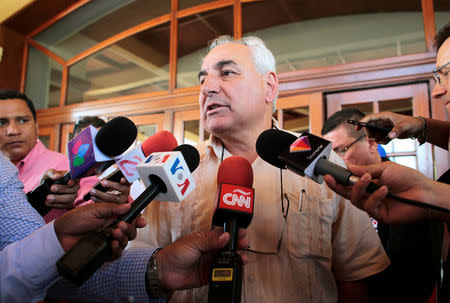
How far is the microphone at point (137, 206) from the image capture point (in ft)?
2.26

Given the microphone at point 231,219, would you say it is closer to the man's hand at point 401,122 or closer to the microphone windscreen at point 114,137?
the microphone windscreen at point 114,137

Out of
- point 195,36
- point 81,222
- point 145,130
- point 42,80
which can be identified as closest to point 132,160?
point 81,222

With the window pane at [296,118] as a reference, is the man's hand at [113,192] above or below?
below

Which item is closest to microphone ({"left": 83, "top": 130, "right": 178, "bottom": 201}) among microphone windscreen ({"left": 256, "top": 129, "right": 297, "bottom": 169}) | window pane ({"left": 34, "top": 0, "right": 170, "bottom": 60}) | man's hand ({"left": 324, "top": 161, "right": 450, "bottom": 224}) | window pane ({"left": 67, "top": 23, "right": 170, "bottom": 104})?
microphone windscreen ({"left": 256, "top": 129, "right": 297, "bottom": 169})

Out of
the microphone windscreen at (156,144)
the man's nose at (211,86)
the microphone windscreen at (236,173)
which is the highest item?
the man's nose at (211,86)

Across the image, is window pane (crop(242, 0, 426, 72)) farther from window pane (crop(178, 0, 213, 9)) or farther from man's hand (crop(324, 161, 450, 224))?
man's hand (crop(324, 161, 450, 224))

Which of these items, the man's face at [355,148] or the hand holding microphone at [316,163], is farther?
the man's face at [355,148]

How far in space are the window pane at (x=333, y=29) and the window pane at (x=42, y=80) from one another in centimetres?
292

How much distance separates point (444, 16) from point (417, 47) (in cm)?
31

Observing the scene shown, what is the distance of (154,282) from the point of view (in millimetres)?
1082

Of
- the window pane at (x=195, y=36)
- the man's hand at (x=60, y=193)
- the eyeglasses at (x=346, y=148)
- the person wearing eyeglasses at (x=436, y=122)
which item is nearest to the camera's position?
the man's hand at (x=60, y=193)

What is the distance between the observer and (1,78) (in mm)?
4734

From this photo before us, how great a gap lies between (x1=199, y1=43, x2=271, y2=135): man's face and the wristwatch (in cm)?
59

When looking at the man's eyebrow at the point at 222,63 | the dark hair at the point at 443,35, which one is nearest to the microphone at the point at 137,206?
the man's eyebrow at the point at 222,63
